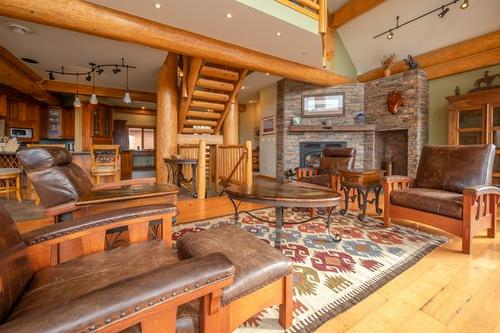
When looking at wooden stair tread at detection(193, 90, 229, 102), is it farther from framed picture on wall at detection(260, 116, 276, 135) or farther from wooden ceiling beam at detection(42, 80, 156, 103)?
wooden ceiling beam at detection(42, 80, 156, 103)

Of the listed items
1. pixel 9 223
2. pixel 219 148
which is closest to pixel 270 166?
pixel 219 148

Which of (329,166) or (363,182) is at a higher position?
(329,166)

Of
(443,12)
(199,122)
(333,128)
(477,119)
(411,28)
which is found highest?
(411,28)

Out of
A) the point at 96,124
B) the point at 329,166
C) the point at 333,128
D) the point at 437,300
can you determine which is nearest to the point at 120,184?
the point at 437,300

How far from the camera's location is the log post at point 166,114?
542cm

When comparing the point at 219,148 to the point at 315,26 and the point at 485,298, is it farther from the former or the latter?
the point at 485,298

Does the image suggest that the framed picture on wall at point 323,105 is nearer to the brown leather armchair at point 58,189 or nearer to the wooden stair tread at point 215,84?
the wooden stair tread at point 215,84

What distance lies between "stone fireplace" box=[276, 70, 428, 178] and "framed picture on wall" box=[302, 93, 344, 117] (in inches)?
4.2

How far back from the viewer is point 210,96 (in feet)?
17.4

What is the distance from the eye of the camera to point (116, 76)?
19.8 feet

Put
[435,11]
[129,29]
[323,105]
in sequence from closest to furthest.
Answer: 1. [129,29]
2. [435,11]
3. [323,105]

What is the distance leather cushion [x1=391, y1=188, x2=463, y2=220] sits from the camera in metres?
2.12

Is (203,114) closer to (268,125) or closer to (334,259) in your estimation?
(268,125)

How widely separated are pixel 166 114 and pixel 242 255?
507 centimetres
